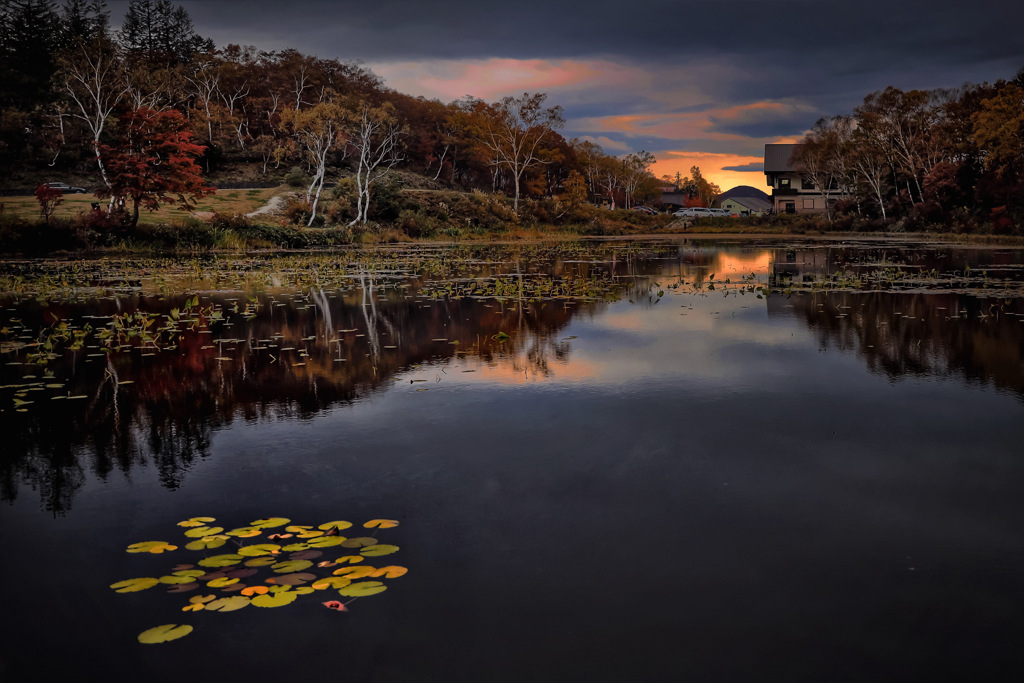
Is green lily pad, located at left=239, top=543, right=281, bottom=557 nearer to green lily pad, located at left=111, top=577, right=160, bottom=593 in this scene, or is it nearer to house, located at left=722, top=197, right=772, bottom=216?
green lily pad, located at left=111, top=577, right=160, bottom=593

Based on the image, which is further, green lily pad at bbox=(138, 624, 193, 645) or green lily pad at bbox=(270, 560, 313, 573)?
green lily pad at bbox=(270, 560, 313, 573)

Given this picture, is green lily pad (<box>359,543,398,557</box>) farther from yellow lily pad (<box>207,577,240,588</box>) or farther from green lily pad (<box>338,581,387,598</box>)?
yellow lily pad (<box>207,577,240,588</box>)

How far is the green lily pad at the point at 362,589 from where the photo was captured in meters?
3.95

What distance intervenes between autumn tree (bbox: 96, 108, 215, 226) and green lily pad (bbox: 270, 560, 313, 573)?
34497 mm

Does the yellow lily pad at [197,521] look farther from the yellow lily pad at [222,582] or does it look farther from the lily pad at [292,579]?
the lily pad at [292,579]

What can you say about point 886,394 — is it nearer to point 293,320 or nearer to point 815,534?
point 815,534

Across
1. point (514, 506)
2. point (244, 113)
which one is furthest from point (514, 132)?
point (514, 506)

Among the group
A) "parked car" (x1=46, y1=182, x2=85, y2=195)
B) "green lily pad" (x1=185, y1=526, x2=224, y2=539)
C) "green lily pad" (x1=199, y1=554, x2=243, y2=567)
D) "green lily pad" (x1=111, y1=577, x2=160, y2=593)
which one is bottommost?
"green lily pad" (x1=111, y1=577, x2=160, y2=593)

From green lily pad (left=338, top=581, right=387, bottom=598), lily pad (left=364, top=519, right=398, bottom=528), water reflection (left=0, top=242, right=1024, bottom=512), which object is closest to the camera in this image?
green lily pad (left=338, top=581, right=387, bottom=598)

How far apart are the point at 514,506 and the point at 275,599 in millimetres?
1703

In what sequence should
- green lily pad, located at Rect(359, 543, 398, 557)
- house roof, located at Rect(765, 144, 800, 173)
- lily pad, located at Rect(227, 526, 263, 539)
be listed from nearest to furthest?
green lily pad, located at Rect(359, 543, 398, 557) < lily pad, located at Rect(227, 526, 263, 539) < house roof, located at Rect(765, 144, 800, 173)

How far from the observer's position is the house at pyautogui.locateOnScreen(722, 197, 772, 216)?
166 m

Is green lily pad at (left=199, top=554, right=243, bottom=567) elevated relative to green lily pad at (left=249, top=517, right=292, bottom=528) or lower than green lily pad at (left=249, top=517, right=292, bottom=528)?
lower

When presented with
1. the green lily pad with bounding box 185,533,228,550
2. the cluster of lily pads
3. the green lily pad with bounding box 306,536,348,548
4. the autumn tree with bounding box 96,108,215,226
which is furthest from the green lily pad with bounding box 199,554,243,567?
the autumn tree with bounding box 96,108,215,226
